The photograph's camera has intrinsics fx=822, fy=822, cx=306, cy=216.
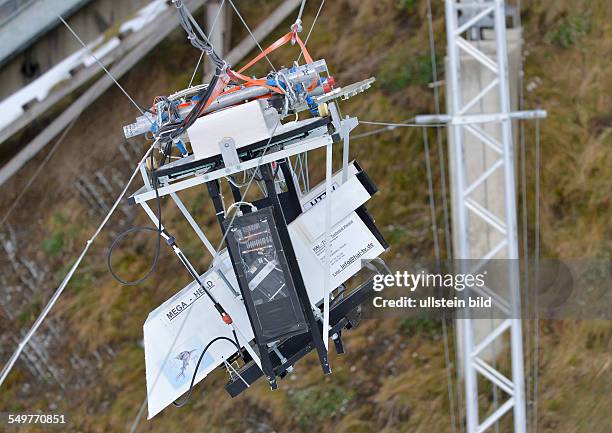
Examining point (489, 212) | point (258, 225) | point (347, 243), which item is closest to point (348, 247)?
point (347, 243)

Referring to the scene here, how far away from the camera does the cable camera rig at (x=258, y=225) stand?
5.85 m

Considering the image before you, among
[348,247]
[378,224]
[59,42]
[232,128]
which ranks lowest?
[378,224]

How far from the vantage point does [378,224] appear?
33.5ft

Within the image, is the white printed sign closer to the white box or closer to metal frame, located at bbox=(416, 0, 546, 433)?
the white box

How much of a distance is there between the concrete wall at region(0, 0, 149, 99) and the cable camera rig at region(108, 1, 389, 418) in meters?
5.02

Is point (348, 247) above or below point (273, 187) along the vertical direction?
below

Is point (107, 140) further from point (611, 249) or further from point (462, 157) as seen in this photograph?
point (611, 249)

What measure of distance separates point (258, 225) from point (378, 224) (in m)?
4.48

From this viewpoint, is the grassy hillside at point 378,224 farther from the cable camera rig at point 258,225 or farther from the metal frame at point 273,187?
the metal frame at point 273,187

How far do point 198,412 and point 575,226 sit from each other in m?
5.17

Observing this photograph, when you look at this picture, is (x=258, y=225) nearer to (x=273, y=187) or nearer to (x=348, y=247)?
(x=273, y=187)

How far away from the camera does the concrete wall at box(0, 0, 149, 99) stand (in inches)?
421

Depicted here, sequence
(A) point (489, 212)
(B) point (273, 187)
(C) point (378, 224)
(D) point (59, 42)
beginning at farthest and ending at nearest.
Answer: (D) point (59, 42) < (C) point (378, 224) < (A) point (489, 212) < (B) point (273, 187)

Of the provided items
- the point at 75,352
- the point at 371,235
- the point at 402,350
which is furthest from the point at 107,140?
the point at 371,235
